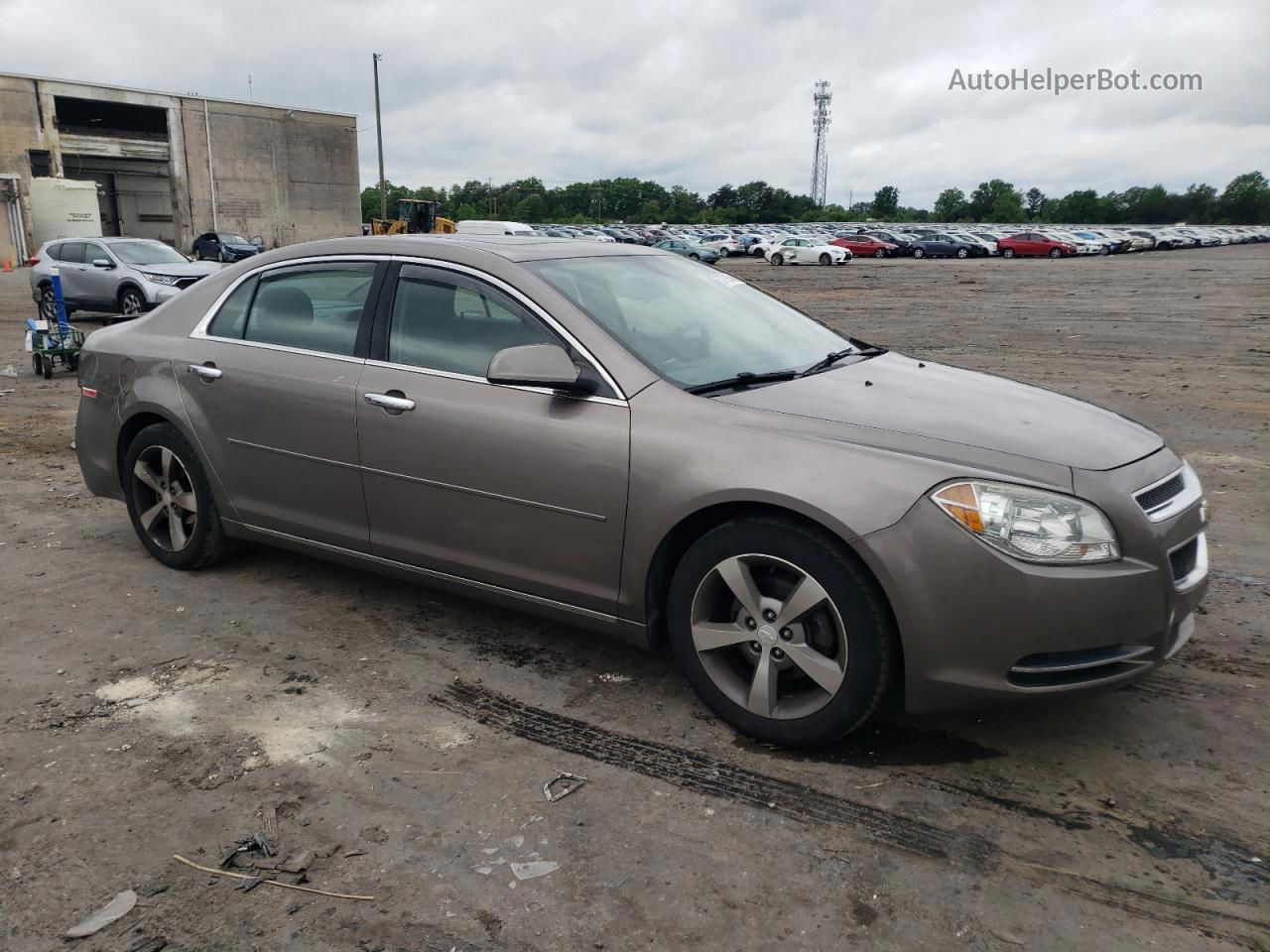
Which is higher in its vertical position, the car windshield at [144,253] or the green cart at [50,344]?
the car windshield at [144,253]

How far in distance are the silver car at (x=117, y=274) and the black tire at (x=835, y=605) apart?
15.9m

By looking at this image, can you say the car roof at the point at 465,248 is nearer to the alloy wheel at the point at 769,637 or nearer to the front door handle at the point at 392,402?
the front door handle at the point at 392,402

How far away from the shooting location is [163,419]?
4.94m

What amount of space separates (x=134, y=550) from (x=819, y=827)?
4.20 m

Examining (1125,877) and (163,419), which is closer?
Answer: (1125,877)

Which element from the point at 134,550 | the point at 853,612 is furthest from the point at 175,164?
the point at 853,612

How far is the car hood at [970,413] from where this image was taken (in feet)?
10.4

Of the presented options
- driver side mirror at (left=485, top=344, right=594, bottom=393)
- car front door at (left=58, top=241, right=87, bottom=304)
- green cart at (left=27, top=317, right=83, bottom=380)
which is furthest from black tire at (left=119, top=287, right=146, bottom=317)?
driver side mirror at (left=485, top=344, right=594, bottom=393)

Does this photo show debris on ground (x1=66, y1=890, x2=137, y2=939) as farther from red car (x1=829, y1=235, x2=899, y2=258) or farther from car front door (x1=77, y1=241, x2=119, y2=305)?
red car (x1=829, y1=235, x2=899, y2=258)

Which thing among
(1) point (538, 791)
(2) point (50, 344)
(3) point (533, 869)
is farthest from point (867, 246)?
(3) point (533, 869)

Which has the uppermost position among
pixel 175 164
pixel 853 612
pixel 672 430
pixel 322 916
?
pixel 175 164

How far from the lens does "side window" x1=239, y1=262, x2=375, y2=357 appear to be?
428 centimetres

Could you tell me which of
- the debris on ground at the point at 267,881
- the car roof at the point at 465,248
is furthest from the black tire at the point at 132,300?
the debris on ground at the point at 267,881

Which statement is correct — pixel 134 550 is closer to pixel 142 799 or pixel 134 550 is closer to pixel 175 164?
pixel 142 799
